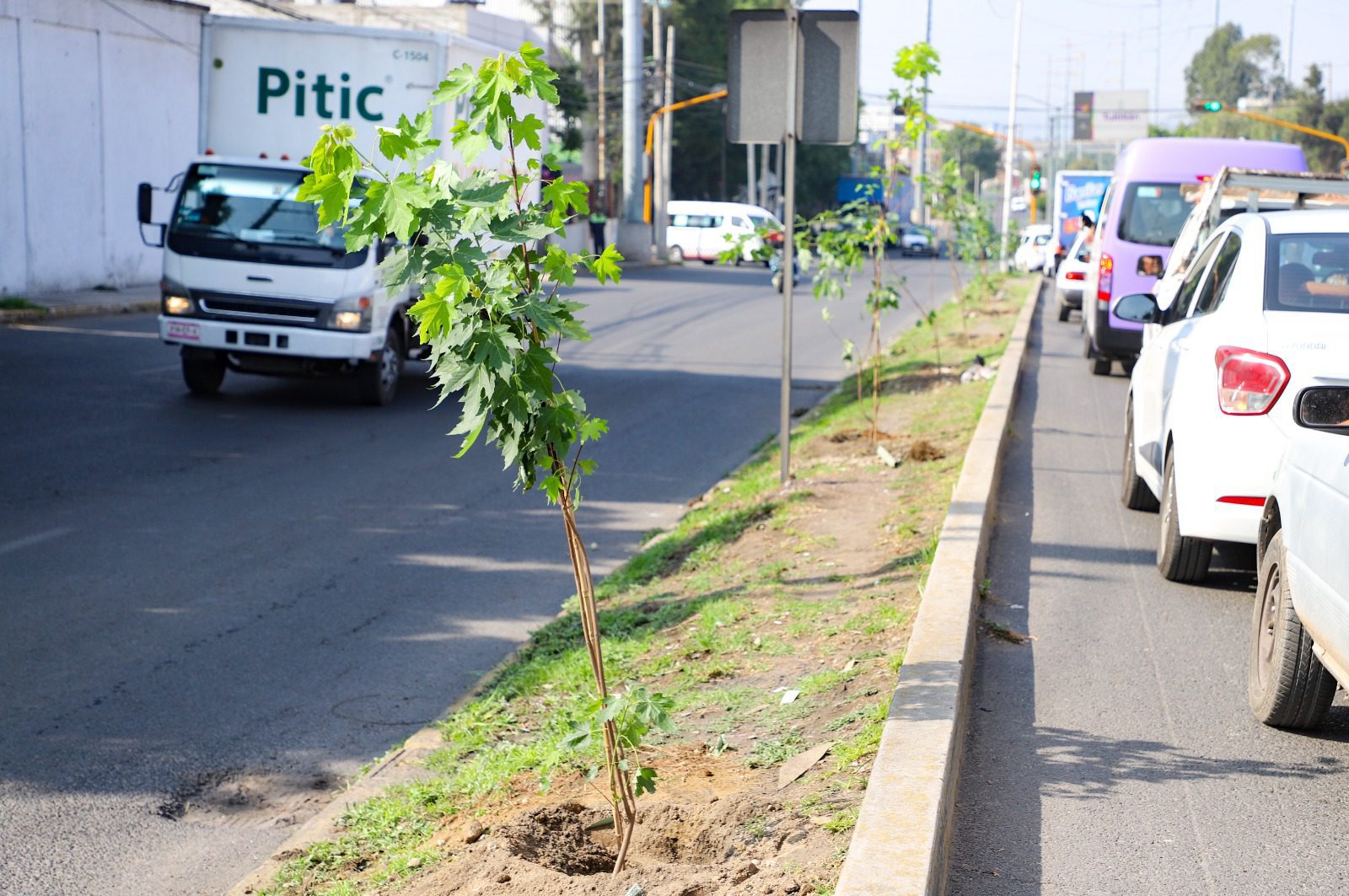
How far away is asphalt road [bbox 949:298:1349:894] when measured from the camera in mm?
3818

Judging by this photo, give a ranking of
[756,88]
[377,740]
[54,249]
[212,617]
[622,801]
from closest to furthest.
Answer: [622,801] → [377,740] → [212,617] → [756,88] → [54,249]

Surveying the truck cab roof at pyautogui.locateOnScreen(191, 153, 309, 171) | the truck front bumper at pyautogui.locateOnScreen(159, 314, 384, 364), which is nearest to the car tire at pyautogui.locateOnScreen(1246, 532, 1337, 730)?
the truck front bumper at pyautogui.locateOnScreen(159, 314, 384, 364)

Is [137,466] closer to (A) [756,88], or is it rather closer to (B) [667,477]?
(B) [667,477]

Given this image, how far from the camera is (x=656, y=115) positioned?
1954 inches

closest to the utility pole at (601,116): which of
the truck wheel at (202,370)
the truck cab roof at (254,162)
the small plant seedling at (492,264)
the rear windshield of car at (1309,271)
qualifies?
the truck cab roof at (254,162)

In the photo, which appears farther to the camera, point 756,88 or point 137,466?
point 137,466

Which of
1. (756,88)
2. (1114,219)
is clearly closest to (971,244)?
(1114,219)

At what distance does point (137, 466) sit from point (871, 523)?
5.33m

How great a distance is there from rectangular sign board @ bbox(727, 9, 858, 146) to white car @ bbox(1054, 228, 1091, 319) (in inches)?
633

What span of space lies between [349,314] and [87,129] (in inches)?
574

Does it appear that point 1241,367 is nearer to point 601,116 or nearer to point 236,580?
point 236,580

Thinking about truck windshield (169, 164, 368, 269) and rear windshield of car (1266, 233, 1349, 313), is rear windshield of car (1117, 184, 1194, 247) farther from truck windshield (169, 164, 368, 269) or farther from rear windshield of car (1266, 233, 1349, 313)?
rear windshield of car (1266, 233, 1349, 313)

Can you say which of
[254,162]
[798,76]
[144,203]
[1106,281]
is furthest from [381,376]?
[1106,281]

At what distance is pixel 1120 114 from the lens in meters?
109
